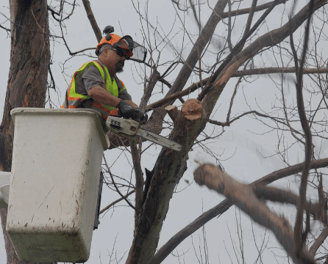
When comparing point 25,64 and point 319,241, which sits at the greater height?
point 25,64

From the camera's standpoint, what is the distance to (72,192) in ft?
9.10

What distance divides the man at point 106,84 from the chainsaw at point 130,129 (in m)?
0.11

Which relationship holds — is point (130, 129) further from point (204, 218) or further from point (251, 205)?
point (204, 218)

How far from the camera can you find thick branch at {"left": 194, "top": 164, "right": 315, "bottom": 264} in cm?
211

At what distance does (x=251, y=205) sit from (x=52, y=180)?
42.5 inches

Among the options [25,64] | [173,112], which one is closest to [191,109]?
[173,112]

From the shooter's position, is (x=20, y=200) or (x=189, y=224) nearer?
(x=20, y=200)

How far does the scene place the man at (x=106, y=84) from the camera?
10.9ft

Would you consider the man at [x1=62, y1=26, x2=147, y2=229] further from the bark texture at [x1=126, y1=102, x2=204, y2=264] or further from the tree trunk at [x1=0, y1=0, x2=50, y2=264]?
the tree trunk at [x1=0, y1=0, x2=50, y2=264]

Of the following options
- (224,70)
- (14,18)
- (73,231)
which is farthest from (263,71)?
(14,18)

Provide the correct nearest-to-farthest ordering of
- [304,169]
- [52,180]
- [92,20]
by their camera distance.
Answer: [304,169] < [52,180] < [92,20]

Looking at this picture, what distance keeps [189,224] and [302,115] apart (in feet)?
7.36

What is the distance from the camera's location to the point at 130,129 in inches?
127

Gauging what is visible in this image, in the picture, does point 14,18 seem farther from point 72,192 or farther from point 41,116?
point 72,192
